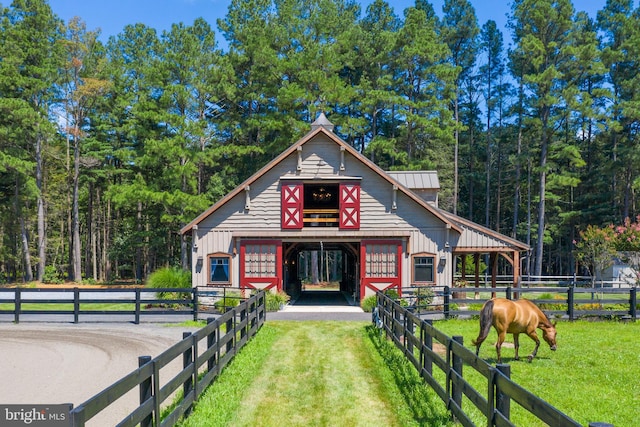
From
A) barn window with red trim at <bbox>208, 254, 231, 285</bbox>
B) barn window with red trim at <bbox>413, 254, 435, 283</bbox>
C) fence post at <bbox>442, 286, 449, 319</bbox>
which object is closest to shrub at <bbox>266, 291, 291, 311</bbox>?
barn window with red trim at <bbox>208, 254, 231, 285</bbox>

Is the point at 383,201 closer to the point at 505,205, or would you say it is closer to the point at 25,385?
the point at 25,385

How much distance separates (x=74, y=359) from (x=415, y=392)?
762cm

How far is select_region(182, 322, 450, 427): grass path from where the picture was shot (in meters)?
6.42

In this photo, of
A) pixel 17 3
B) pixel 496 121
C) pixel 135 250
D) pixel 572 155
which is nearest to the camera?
pixel 17 3

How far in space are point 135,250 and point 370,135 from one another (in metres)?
25.7

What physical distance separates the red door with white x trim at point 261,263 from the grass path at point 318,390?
353 inches

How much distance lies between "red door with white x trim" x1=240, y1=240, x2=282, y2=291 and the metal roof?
7592 millimetres

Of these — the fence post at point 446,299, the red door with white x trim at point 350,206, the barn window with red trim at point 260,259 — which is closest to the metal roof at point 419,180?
the red door with white x trim at point 350,206

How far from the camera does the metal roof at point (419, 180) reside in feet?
79.7

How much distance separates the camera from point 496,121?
5069 cm

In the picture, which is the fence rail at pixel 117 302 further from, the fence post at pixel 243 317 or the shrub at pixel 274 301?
the fence post at pixel 243 317

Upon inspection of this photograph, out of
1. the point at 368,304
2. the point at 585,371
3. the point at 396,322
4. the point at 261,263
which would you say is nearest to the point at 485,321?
the point at 396,322

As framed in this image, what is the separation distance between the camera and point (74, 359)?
408 inches

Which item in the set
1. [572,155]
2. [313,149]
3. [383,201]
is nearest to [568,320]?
[383,201]
